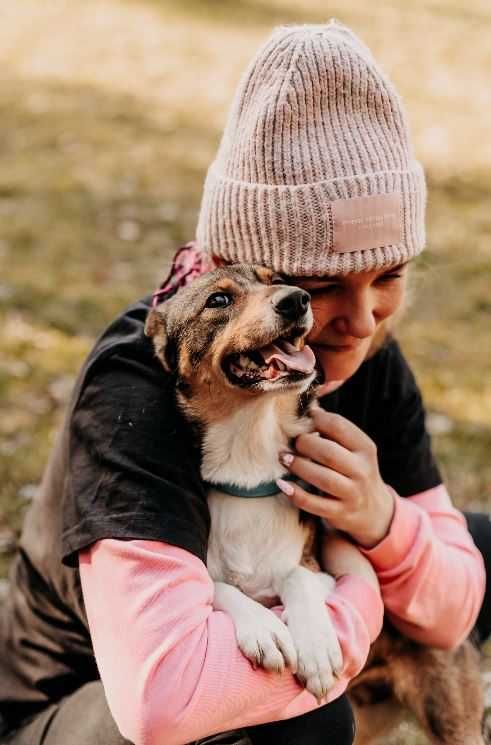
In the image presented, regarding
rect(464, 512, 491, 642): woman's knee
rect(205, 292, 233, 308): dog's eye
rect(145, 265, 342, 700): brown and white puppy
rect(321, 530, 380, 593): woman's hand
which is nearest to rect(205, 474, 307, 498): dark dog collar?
rect(145, 265, 342, 700): brown and white puppy

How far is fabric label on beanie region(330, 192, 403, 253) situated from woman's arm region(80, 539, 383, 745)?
0.83 m

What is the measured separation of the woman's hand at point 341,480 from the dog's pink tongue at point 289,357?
26 cm

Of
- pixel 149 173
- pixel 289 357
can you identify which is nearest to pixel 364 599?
Answer: pixel 289 357

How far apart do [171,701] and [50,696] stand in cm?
68

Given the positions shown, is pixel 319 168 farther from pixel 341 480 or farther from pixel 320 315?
pixel 341 480

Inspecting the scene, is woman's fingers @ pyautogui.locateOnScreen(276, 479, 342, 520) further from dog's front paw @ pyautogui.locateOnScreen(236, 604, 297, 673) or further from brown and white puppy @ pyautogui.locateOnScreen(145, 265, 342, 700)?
dog's front paw @ pyautogui.locateOnScreen(236, 604, 297, 673)

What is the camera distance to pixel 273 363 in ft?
7.14

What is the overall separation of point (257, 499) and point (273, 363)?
407mm

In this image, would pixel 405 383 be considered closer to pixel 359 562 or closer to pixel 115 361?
pixel 359 562

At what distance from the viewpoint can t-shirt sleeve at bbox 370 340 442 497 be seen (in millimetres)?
2758

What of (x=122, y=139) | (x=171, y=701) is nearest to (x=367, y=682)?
(x=171, y=701)

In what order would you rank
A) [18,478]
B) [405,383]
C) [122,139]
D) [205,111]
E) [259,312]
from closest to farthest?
[259,312] → [405,383] → [18,478] → [122,139] → [205,111]

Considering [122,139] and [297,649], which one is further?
[122,139]

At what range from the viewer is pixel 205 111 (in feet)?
33.5
